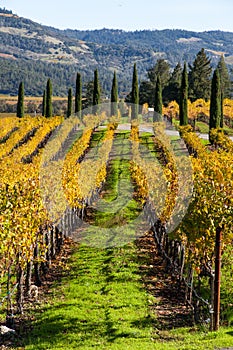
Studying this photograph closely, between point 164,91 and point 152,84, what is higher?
point 152,84

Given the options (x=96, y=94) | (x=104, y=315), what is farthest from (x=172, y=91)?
(x=104, y=315)

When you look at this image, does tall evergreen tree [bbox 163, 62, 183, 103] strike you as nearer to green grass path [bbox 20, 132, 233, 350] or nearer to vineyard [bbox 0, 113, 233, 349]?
vineyard [bbox 0, 113, 233, 349]

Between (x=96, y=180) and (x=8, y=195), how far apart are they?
49.2 feet

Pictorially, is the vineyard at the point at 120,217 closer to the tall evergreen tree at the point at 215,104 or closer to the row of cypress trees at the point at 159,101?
the tall evergreen tree at the point at 215,104

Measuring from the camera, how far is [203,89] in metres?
73.9

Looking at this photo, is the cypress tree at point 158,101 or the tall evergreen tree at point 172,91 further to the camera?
the tall evergreen tree at point 172,91

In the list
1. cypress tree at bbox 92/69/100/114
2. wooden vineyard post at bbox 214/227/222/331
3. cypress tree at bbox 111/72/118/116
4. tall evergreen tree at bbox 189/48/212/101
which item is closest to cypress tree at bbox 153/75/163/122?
cypress tree at bbox 111/72/118/116

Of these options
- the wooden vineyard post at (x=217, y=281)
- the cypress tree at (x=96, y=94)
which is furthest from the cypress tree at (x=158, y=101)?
the wooden vineyard post at (x=217, y=281)

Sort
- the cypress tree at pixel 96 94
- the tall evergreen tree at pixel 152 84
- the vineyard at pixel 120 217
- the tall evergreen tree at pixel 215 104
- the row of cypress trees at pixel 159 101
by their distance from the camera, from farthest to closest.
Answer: the tall evergreen tree at pixel 152 84, the cypress tree at pixel 96 94, the row of cypress trees at pixel 159 101, the tall evergreen tree at pixel 215 104, the vineyard at pixel 120 217

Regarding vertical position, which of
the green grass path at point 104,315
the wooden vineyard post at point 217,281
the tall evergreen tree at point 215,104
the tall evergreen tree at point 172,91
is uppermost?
the tall evergreen tree at point 172,91

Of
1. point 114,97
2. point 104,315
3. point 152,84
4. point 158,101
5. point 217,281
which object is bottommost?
point 104,315

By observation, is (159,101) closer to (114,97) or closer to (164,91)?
(114,97)

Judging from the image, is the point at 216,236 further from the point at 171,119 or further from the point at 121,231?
the point at 171,119

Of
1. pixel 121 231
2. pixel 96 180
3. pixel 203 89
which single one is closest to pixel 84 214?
pixel 96 180
